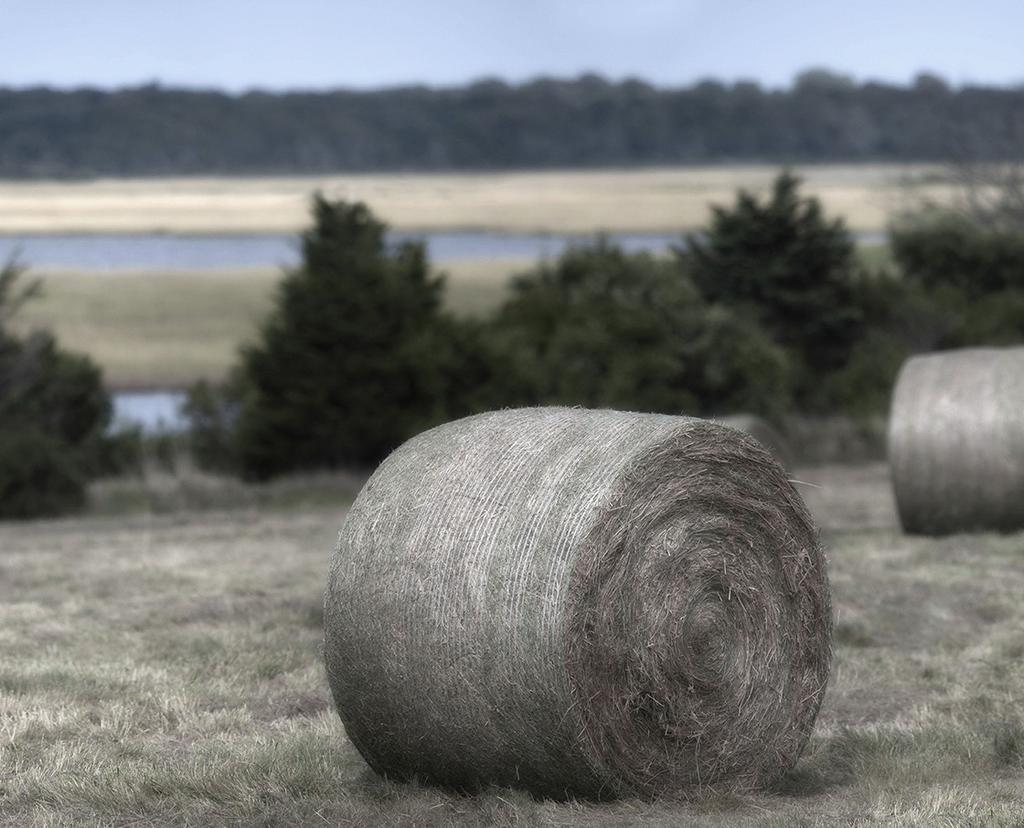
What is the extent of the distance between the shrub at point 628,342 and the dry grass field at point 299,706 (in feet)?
82.4

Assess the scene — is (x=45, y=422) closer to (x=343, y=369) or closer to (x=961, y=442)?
(x=343, y=369)

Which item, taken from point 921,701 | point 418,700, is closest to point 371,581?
point 418,700

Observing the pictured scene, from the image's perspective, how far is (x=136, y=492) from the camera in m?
29.1

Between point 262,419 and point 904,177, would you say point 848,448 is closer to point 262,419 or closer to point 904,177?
point 262,419

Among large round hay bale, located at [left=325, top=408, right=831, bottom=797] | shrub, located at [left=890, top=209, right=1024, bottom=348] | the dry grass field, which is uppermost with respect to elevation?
shrub, located at [left=890, top=209, right=1024, bottom=348]

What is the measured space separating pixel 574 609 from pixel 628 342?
37.2m

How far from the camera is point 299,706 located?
938 centimetres

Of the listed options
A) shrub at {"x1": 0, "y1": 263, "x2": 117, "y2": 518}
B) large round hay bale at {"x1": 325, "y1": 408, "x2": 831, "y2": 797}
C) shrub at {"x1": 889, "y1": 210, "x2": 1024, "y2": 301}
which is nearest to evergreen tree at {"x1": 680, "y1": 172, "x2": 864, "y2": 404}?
shrub at {"x1": 889, "y1": 210, "x2": 1024, "y2": 301}

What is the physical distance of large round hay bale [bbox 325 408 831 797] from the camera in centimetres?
687

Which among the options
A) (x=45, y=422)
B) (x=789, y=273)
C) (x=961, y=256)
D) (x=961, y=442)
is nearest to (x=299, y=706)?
(x=961, y=442)

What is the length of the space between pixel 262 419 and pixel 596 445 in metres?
30.9

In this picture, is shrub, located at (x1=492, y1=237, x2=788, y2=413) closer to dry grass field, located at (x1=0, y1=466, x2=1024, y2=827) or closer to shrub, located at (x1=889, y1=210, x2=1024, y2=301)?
shrub, located at (x1=889, y1=210, x2=1024, y2=301)

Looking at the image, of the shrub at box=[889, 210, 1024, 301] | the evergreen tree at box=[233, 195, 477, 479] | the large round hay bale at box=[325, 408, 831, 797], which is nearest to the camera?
the large round hay bale at box=[325, 408, 831, 797]

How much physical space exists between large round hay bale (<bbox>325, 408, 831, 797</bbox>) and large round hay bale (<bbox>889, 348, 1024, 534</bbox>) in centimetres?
866
